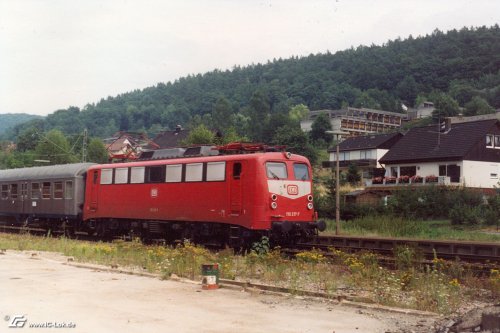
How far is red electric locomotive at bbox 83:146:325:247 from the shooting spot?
18203 millimetres

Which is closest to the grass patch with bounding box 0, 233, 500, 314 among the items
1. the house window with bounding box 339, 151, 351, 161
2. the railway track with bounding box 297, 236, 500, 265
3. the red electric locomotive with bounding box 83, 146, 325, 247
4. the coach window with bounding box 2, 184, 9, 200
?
the red electric locomotive with bounding box 83, 146, 325, 247

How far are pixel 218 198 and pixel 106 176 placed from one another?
25.3 ft

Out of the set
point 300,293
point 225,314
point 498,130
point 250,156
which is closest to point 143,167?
point 250,156

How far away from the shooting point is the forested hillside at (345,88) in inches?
6383

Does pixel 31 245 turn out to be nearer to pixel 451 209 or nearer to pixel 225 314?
pixel 225 314

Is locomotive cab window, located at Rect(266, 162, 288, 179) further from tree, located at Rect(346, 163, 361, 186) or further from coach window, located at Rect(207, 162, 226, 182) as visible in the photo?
tree, located at Rect(346, 163, 361, 186)

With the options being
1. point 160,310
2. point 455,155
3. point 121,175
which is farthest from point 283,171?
point 455,155

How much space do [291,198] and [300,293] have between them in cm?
778

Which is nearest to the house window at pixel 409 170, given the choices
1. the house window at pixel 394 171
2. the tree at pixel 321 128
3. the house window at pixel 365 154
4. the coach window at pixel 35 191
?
the house window at pixel 394 171

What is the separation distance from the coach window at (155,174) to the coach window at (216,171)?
109 inches

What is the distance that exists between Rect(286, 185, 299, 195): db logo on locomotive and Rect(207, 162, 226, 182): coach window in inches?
84.2

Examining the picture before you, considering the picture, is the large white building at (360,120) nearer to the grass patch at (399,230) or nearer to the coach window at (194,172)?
the grass patch at (399,230)

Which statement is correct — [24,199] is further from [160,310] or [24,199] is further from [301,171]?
[160,310]

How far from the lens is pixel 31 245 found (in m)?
21.1
